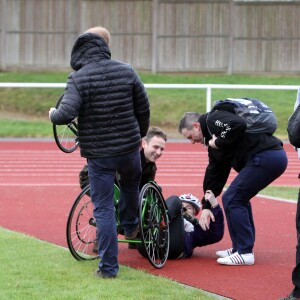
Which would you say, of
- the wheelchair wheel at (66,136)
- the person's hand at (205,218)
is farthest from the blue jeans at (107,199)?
the person's hand at (205,218)

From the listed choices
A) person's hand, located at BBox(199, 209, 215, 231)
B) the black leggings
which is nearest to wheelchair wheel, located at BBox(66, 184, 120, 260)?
the black leggings

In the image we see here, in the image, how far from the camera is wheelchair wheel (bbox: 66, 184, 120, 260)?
9.31m

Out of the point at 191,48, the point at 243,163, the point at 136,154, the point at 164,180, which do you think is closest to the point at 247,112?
the point at 243,163

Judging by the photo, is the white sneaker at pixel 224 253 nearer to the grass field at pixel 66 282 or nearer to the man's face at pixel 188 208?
the man's face at pixel 188 208

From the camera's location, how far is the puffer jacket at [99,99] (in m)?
8.48

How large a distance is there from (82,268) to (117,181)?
2.90 ft

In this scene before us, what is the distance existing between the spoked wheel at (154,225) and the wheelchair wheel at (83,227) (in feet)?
0.95

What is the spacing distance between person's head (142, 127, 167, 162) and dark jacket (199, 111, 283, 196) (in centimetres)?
43

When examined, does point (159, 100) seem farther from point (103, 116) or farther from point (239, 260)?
point (103, 116)

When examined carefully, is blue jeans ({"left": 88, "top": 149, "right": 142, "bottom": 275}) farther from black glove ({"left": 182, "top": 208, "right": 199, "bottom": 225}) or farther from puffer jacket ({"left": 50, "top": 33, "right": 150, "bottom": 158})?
black glove ({"left": 182, "top": 208, "right": 199, "bottom": 225})

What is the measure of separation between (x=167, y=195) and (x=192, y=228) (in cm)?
486

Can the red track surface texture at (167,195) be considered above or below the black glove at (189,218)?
below

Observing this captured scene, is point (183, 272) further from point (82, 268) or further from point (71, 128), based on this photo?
point (71, 128)

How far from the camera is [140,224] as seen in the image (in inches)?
355
